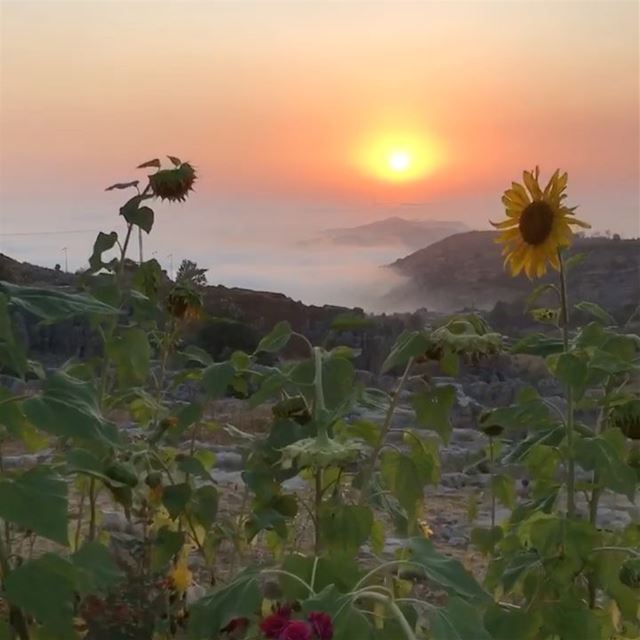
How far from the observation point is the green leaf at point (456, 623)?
930 millimetres

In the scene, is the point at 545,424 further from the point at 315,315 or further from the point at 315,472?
the point at 315,315

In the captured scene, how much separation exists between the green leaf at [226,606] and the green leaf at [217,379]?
0.35 m

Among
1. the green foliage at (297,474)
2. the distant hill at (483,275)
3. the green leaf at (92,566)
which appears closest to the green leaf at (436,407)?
the green foliage at (297,474)

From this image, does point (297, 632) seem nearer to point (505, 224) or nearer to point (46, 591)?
point (46, 591)

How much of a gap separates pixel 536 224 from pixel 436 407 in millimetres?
352

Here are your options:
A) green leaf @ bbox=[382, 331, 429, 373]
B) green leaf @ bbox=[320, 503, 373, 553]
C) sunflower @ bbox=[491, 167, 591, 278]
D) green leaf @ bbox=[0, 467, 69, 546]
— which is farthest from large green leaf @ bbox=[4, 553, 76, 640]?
sunflower @ bbox=[491, 167, 591, 278]

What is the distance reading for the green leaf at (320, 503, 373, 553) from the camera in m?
1.26

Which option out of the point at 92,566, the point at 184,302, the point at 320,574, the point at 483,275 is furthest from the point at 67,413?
the point at 483,275

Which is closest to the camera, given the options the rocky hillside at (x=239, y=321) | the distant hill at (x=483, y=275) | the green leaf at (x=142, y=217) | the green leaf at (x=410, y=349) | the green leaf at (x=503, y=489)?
the green leaf at (x=410, y=349)

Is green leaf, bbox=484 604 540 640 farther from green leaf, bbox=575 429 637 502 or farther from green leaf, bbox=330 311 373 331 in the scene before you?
green leaf, bbox=330 311 373 331

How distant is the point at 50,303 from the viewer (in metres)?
1.13

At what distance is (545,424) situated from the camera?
5.15 ft

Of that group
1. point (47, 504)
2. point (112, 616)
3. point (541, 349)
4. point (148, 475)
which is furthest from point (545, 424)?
point (47, 504)

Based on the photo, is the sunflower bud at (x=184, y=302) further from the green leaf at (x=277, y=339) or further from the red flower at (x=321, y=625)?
the red flower at (x=321, y=625)
